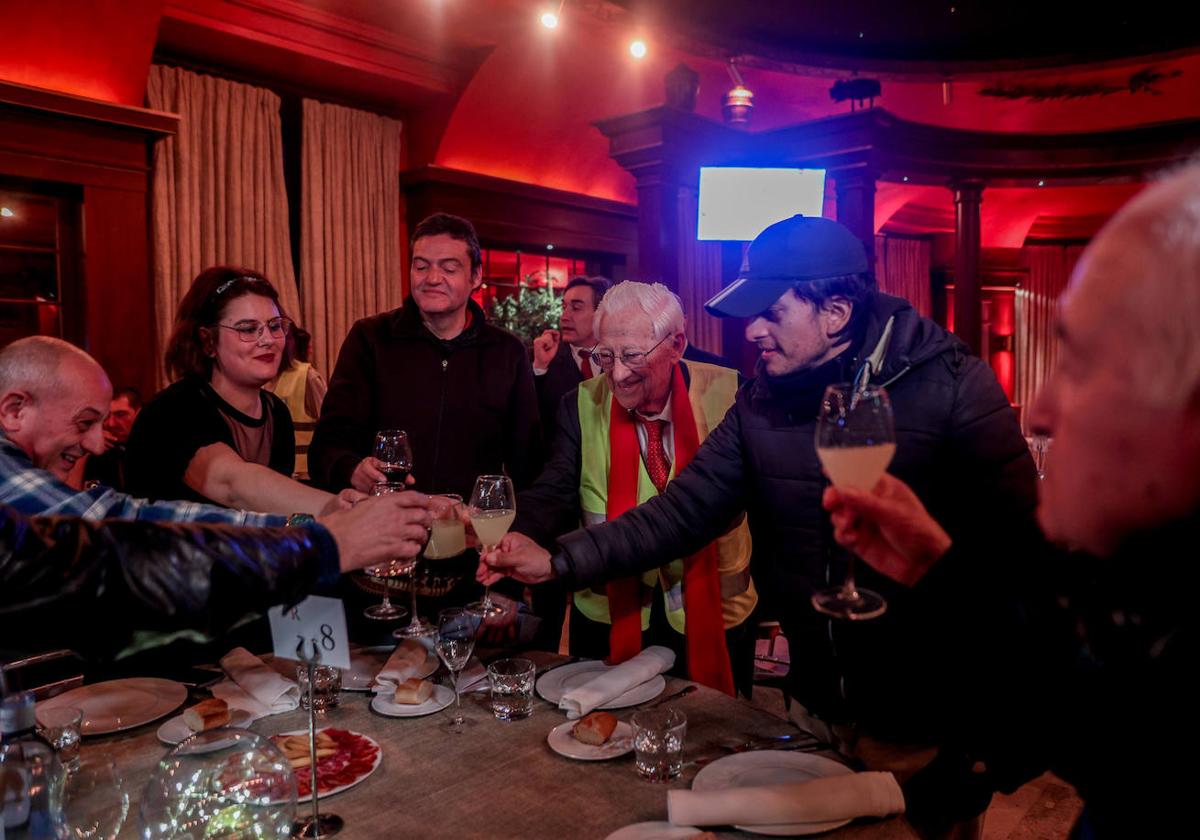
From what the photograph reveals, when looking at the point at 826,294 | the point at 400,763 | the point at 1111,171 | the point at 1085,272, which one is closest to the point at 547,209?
the point at 1111,171

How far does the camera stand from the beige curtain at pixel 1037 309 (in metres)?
12.1

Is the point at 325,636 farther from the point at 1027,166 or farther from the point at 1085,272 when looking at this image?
the point at 1027,166

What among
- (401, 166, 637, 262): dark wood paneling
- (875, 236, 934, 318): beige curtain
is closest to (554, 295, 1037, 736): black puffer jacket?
(401, 166, 637, 262): dark wood paneling

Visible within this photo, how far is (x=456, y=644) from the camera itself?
1671mm

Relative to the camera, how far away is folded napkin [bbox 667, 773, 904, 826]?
1.22 meters

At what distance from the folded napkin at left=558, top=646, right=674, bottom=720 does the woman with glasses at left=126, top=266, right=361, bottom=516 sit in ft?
2.52

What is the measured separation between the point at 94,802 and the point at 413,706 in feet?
1.86

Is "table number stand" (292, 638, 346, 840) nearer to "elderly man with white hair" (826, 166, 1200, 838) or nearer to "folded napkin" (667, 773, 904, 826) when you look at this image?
"folded napkin" (667, 773, 904, 826)

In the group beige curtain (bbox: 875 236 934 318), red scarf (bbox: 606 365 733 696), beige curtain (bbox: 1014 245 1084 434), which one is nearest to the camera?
red scarf (bbox: 606 365 733 696)

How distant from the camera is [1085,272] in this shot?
2.45ft

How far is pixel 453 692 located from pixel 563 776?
42 cm

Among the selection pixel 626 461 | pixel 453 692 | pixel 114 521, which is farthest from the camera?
pixel 626 461

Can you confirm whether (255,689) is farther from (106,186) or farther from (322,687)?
(106,186)

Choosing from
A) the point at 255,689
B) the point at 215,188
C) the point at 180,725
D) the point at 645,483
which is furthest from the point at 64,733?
the point at 215,188
